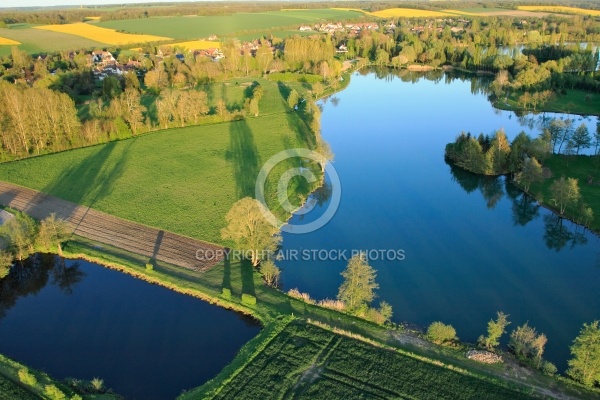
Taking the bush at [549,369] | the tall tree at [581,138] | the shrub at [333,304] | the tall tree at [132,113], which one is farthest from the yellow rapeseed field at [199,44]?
the bush at [549,369]

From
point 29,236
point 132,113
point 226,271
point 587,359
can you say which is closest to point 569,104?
point 587,359

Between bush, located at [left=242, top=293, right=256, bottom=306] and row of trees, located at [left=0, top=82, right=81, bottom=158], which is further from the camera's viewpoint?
row of trees, located at [left=0, top=82, right=81, bottom=158]

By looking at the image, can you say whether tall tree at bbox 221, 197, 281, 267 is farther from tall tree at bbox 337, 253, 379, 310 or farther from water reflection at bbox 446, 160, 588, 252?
water reflection at bbox 446, 160, 588, 252

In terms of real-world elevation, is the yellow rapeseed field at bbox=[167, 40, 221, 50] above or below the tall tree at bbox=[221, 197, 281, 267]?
above

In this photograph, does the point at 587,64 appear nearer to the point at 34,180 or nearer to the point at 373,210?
the point at 373,210

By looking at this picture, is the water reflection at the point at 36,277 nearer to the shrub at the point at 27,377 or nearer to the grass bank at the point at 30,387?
the grass bank at the point at 30,387

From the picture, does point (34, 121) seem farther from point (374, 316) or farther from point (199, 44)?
point (199, 44)

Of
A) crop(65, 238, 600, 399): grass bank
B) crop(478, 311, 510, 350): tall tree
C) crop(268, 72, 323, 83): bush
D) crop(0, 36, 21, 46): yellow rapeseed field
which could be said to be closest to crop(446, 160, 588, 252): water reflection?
crop(478, 311, 510, 350): tall tree
